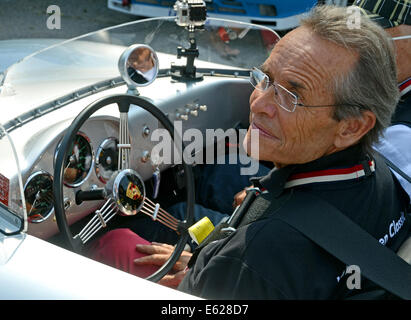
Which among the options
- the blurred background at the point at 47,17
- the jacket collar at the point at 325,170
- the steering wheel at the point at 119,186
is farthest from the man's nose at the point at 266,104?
the blurred background at the point at 47,17

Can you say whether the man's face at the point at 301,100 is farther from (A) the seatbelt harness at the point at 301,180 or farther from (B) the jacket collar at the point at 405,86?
(B) the jacket collar at the point at 405,86

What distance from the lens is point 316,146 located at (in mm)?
1662

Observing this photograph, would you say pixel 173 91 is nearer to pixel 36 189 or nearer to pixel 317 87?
pixel 36 189

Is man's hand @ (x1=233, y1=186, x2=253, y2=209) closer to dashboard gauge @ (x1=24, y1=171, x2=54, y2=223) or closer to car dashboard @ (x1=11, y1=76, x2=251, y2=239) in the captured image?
car dashboard @ (x1=11, y1=76, x2=251, y2=239)

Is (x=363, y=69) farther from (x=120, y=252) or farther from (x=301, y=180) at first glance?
(x=120, y=252)

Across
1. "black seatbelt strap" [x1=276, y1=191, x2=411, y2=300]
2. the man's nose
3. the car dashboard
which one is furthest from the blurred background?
"black seatbelt strap" [x1=276, y1=191, x2=411, y2=300]

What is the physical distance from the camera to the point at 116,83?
2.64 m

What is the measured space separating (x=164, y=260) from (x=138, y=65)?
0.83m

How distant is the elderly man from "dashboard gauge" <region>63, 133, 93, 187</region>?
70 centimetres

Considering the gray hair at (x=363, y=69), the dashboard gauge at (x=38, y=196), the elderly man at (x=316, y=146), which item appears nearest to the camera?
the elderly man at (x=316, y=146)

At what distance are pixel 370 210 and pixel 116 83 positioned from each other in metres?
1.50

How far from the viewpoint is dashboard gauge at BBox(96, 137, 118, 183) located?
2242 mm

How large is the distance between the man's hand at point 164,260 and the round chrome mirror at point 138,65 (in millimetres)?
692

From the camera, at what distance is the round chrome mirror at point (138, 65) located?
7.19 feet
